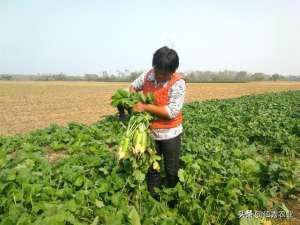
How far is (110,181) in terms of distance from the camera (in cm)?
485

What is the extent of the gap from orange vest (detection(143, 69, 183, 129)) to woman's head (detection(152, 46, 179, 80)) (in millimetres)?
170

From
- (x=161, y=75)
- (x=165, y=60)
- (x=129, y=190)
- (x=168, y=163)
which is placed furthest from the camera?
(x=129, y=190)

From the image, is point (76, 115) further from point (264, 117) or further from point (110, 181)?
point (110, 181)

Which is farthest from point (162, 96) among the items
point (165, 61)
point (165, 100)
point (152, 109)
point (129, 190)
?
point (129, 190)

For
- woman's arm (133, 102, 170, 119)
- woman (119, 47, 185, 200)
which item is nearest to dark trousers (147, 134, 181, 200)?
woman (119, 47, 185, 200)

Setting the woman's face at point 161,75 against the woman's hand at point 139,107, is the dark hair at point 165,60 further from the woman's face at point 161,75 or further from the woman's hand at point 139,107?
the woman's hand at point 139,107

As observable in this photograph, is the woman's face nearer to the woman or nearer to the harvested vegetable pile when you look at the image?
the woman

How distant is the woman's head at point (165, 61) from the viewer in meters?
3.86

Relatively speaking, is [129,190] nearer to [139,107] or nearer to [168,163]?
[168,163]

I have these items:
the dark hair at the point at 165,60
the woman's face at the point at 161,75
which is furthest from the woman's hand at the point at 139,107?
the dark hair at the point at 165,60

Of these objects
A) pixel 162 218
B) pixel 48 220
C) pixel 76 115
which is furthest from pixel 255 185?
pixel 76 115

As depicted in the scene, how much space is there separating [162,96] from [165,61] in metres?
0.45

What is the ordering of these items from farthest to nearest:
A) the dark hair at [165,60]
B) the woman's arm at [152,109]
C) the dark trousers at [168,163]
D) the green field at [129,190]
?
the dark trousers at [168,163] → the woman's arm at [152,109] → the green field at [129,190] → the dark hair at [165,60]

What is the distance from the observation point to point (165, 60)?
385 centimetres
